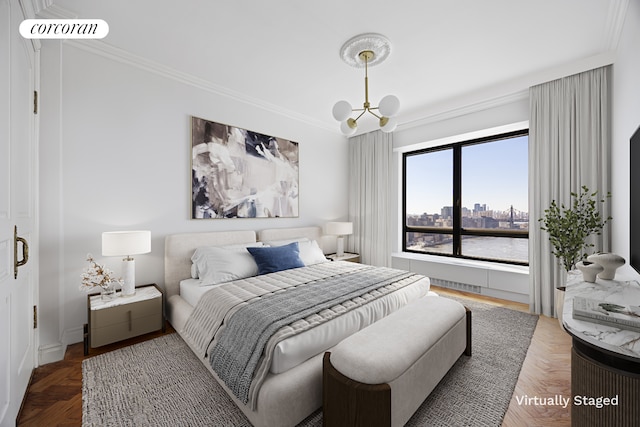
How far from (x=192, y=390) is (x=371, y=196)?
390 centimetres

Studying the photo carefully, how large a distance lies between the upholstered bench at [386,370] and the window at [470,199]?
9.10 ft

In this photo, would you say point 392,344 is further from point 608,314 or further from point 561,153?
point 561,153

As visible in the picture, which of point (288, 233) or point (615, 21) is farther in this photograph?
Result: point (288, 233)

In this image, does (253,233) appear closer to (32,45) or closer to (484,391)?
(32,45)

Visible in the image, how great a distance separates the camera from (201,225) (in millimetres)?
3289

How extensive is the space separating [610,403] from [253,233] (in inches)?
132

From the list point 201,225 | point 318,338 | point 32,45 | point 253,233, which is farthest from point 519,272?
point 32,45

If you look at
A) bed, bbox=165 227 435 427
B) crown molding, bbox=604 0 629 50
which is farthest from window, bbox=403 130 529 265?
bed, bbox=165 227 435 427

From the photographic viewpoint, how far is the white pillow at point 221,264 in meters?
2.72

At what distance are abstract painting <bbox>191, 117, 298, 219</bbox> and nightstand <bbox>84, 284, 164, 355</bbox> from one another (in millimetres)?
1050

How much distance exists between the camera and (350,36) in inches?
95.0

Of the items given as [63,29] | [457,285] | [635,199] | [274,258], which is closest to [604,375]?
[635,199]

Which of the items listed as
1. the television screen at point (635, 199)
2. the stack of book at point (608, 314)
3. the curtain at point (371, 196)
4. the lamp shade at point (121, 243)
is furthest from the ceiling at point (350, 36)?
the stack of book at point (608, 314)

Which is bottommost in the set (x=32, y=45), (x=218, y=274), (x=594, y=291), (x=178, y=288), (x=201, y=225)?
(x=178, y=288)
